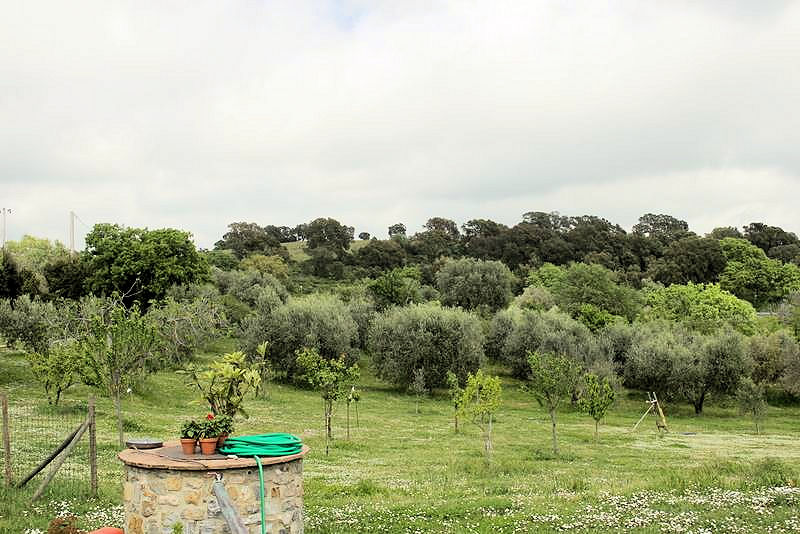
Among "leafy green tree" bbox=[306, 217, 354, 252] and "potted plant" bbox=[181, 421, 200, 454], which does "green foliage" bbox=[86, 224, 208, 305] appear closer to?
"potted plant" bbox=[181, 421, 200, 454]

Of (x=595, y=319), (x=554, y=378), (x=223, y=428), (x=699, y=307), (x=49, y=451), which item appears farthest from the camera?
(x=699, y=307)

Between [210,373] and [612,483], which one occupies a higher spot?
[210,373]

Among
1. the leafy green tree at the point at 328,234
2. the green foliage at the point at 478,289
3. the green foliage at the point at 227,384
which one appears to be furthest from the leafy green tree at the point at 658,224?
the green foliage at the point at 227,384

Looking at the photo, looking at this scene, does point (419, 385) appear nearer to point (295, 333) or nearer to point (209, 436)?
→ point (295, 333)

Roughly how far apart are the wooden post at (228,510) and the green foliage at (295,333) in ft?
152

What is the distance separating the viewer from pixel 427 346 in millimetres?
57969

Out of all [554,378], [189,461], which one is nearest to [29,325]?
[554,378]

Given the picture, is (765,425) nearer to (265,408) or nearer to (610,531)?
(265,408)

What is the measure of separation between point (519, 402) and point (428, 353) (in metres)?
8.57

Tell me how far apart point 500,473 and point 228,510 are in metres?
15.0

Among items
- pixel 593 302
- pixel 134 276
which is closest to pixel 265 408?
pixel 134 276

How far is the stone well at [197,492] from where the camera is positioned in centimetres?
1169

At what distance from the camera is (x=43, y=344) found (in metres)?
45.5

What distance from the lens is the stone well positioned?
11.7 metres
